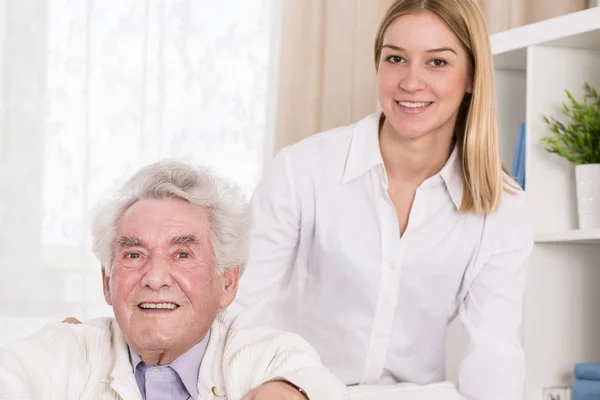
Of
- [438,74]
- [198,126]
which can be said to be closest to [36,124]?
[198,126]

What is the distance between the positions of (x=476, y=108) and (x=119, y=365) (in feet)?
3.23

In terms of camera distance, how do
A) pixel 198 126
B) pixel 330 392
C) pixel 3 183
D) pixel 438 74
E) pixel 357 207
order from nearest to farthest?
pixel 330 392 < pixel 438 74 < pixel 357 207 < pixel 3 183 < pixel 198 126

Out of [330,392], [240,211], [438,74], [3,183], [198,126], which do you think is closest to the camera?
[330,392]

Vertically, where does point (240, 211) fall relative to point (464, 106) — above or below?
below

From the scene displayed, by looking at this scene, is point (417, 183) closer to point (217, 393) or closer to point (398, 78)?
point (398, 78)

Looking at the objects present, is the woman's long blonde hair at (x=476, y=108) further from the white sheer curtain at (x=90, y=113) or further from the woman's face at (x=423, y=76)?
the white sheer curtain at (x=90, y=113)

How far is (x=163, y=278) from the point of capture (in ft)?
4.99

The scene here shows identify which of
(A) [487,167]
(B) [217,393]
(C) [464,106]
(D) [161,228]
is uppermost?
(C) [464,106]

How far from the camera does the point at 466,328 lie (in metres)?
2.13

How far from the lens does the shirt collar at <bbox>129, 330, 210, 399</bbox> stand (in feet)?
5.17

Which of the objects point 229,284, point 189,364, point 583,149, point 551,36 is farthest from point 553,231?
point 189,364

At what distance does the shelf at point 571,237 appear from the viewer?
8.63 ft

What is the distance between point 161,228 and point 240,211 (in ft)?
0.51

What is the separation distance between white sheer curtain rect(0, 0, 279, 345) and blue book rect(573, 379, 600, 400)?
1.30m
